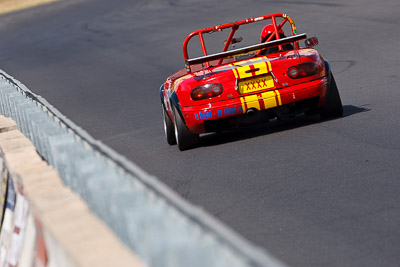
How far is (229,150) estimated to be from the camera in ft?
28.9

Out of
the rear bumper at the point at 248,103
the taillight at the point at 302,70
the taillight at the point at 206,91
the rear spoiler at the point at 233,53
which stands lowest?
the rear bumper at the point at 248,103

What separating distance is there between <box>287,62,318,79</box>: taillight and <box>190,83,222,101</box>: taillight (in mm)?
694

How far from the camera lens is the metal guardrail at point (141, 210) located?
2.83 m

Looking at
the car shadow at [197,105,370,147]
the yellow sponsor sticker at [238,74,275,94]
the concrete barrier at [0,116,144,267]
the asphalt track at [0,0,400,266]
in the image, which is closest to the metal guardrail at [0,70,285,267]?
the concrete barrier at [0,116,144,267]

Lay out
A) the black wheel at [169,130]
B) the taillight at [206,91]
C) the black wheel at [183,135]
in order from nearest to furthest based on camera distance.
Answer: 1. the taillight at [206,91]
2. the black wheel at [183,135]
3. the black wheel at [169,130]

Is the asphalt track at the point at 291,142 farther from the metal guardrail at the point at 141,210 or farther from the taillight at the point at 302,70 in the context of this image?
the metal guardrail at the point at 141,210

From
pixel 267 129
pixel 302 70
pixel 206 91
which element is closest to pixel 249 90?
pixel 206 91

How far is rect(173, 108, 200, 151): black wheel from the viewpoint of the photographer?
905 centimetres

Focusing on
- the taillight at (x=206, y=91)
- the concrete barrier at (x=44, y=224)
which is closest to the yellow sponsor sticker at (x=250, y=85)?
the taillight at (x=206, y=91)

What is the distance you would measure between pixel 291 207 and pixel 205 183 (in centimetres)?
141

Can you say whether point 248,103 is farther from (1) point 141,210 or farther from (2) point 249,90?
(1) point 141,210

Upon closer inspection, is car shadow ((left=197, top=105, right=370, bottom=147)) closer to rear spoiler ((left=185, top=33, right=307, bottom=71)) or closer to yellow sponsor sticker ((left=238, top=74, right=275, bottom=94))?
yellow sponsor sticker ((left=238, top=74, right=275, bottom=94))

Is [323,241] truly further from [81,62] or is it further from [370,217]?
[81,62]

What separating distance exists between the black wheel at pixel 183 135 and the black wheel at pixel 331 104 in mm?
1307
